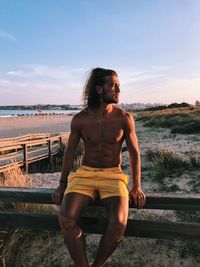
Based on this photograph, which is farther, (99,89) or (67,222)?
(99,89)

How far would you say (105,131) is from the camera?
11.9ft

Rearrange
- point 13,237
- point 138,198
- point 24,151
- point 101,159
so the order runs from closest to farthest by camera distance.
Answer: point 138,198 < point 101,159 < point 13,237 < point 24,151

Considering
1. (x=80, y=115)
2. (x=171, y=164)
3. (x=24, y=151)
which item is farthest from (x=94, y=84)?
(x=24, y=151)

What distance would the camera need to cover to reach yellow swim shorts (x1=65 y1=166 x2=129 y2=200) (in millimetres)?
3393

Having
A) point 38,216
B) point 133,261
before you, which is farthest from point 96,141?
point 133,261

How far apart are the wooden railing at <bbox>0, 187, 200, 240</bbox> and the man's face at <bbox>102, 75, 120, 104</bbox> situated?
3.02ft

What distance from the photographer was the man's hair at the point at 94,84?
3.68 metres

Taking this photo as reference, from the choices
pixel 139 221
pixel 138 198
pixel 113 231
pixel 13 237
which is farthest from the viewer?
pixel 13 237

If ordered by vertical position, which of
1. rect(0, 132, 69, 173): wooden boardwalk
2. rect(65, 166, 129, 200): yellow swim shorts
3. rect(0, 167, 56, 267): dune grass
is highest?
rect(65, 166, 129, 200): yellow swim shorts

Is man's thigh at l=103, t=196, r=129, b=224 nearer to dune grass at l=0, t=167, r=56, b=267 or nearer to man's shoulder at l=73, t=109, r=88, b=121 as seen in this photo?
man's shoulder at l=73, t=109, r=88, b=121

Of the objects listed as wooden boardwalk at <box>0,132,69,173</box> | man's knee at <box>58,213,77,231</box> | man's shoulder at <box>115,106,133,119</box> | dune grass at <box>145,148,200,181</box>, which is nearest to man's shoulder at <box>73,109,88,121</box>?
man's shoulder at <box>115,106,133,119</box>

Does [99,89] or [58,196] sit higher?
[99,89]

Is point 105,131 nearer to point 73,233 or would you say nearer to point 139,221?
point 139,221

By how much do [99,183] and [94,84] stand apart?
90cm
